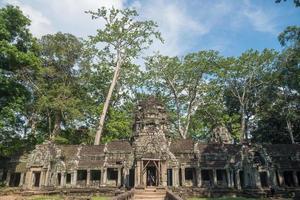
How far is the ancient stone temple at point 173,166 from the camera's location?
26.9m

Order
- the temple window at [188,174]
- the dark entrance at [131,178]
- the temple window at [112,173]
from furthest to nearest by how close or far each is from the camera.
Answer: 1. the temple window at [188,174]
2. the temple window at [112,173]
3. the dark entrance at [131,178]

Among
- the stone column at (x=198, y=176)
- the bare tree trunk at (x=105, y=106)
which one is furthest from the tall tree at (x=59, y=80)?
the stone column at (x=198, y=176)

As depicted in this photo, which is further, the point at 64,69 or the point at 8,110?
the point at 64,69

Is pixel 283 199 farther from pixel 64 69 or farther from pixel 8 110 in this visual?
pixel 64 69

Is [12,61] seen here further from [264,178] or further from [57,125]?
[264,178]

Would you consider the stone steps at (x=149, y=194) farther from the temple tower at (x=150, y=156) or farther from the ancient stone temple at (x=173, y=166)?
the ancient stone temple at (x=173, y=166)

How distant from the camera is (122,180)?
27328 millimetres

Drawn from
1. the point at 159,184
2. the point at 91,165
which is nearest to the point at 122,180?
the point at 91,165

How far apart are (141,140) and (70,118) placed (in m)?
12.9

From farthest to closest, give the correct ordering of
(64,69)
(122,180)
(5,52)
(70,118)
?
(64,69), (70,118), (122,180), (5,52)

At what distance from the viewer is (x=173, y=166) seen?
1062 inches

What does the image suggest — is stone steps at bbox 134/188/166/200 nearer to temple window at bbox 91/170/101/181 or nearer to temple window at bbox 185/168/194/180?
temple window at bbox 185/168/194/180

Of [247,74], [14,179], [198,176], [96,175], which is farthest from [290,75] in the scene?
[14,179]

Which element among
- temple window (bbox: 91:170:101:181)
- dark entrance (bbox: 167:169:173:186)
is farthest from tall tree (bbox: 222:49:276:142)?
temple window (bbox: 91:170:101:181)
